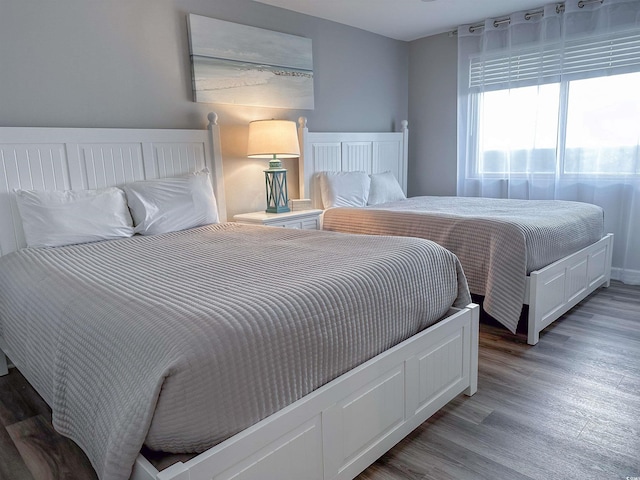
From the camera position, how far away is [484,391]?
2.08 metres

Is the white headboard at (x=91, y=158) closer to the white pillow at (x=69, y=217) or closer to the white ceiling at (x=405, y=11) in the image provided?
the white pillow at (x=69, y=217)

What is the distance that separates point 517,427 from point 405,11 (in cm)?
332

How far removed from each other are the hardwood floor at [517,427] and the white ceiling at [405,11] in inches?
107

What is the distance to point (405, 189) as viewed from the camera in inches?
191

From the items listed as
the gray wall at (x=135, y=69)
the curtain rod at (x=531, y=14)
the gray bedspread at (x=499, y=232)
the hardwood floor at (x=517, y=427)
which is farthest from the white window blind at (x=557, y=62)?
the hardwood floor at (x=517, y=427)

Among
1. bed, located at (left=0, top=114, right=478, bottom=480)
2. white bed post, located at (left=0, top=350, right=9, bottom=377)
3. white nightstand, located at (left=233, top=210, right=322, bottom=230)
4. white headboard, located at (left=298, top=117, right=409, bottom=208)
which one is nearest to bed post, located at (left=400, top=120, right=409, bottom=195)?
white headboard, located at (left=298, top=117, right=409, bottom=208)

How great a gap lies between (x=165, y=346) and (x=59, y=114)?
2092 mm

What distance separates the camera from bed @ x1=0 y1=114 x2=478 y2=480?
3.47 feet

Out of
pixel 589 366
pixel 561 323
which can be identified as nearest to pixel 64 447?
pixel 589 366

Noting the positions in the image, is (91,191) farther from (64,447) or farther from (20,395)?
(64,447)

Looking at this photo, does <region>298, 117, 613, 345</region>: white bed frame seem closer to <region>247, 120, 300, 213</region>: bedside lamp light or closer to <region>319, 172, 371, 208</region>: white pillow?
<region>319, 172, 371, 208</region>: white pillow

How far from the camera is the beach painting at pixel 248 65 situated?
3.08 m

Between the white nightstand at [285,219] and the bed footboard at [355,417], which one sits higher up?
the white nightstand at [285,219]

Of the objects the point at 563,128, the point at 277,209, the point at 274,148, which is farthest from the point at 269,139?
the point at 563,128
